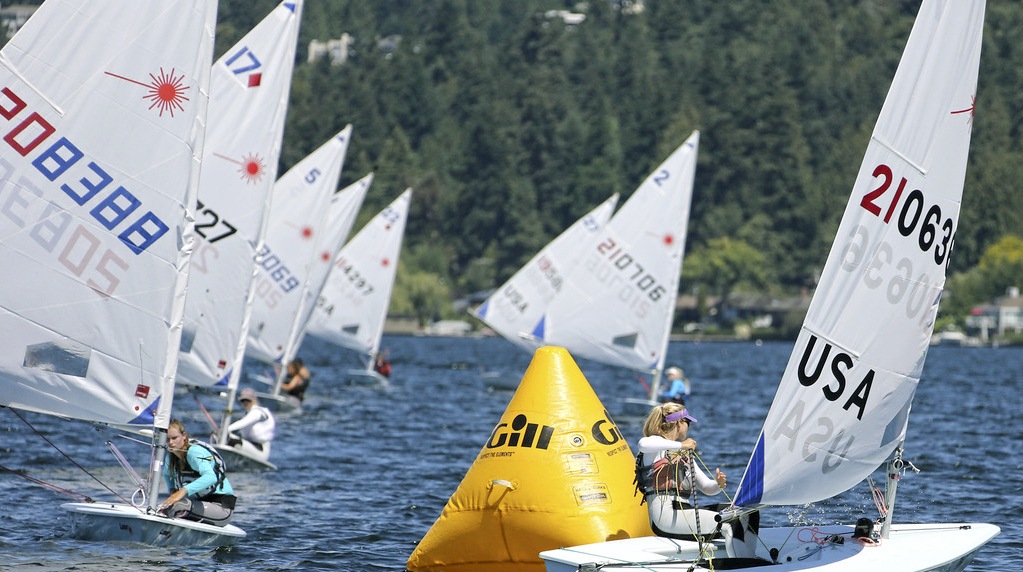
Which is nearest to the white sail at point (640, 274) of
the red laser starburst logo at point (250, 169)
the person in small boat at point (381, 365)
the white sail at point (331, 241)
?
the white sail at point (331, 241)

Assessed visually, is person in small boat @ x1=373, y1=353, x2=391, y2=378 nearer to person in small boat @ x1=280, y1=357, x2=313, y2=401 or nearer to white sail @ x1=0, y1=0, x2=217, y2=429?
person in small boat @ x1=280, y1=357, x2=313, y2=401

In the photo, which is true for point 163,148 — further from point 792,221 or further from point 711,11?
point 711,11

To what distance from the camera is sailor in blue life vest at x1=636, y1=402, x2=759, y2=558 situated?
452 inches

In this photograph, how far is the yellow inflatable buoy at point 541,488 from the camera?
40.4ft

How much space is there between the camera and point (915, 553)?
11.7 metres

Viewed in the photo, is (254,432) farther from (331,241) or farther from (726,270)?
(726,270)

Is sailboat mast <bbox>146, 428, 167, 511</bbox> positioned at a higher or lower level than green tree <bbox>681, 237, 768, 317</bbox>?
lower

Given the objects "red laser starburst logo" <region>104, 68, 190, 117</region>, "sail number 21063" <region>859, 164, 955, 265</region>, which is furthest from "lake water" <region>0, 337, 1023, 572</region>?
"red laser starburst logo" <region>104, 68, 190, 117</region>

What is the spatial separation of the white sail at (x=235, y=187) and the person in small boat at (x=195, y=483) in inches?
268

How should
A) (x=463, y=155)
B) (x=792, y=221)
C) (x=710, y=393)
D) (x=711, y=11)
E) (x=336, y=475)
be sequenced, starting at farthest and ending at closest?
(x=711, y=11), (x=463, y=155), (x=792, y=221), (x=710, y=393), (x=336, y=475)

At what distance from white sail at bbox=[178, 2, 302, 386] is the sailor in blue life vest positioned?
10245 millimetres

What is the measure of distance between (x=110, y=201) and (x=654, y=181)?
20.2 m

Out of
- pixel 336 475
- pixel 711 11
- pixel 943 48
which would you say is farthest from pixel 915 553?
pixel 711 11

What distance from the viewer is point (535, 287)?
3809 cm
